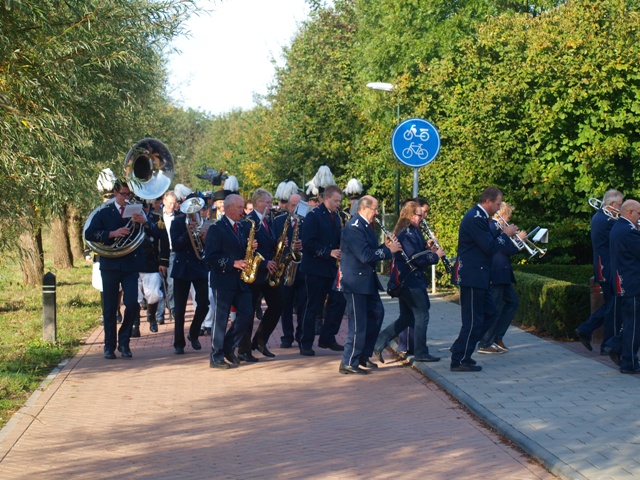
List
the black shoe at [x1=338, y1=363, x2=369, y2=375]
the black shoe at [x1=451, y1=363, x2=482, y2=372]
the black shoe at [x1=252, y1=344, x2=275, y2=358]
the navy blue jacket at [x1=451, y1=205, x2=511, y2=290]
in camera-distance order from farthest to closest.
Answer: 1. the black shoe at [x1=252, y1=344, x2=275, y2=358]
2. the black shoe at [x1=338, y1=363, x2=369, y2=375]
3. the black shoe at [x1=451, y1=363, x2=482, y2=372]
4. the navy blue jacket at [x1=451, y1=205, x2=511, y2=290]

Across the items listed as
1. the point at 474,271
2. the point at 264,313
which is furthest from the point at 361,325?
the point at 264,313

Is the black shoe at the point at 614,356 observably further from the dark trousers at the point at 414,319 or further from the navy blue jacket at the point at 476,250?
the dark trousers at the point at 414,319

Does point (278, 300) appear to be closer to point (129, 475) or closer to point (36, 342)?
point (36, 342)

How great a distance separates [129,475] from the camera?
6766 mm

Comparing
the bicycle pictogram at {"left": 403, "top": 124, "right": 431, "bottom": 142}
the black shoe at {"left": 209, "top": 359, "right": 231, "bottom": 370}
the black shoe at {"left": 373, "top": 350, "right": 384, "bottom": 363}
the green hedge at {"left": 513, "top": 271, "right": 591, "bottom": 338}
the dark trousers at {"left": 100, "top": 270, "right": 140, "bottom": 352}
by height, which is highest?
the bicycle pictogram at {"left": 403, "top": 124, "right": 431, "bottom": 142}

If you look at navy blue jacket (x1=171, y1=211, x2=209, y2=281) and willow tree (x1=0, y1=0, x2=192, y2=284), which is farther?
navy blue jacket (x1=171, y1=211, x2=209, y2=281)

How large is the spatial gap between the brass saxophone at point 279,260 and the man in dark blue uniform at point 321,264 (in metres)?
0.27

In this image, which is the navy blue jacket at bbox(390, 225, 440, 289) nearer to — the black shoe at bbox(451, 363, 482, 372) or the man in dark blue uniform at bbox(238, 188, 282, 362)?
the black shoe at bbox(451, 363, 482, 372)

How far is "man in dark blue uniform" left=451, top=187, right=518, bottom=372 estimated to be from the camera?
1071 cm

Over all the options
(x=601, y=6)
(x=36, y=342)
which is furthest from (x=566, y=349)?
(x=601, y=6)

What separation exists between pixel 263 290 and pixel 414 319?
192 cm

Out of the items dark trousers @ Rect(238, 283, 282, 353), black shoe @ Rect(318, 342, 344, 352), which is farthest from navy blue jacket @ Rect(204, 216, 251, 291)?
black shoe @ Rect(318, 342, 344, 352)

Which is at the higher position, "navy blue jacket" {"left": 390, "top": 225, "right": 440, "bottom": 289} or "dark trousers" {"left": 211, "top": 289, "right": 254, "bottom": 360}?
"navy blue jacket" {"left": 390, "top": 225, "right": 440, "bottom": 289}

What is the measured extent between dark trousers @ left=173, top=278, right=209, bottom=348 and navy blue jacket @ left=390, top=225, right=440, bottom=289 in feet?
9.32
